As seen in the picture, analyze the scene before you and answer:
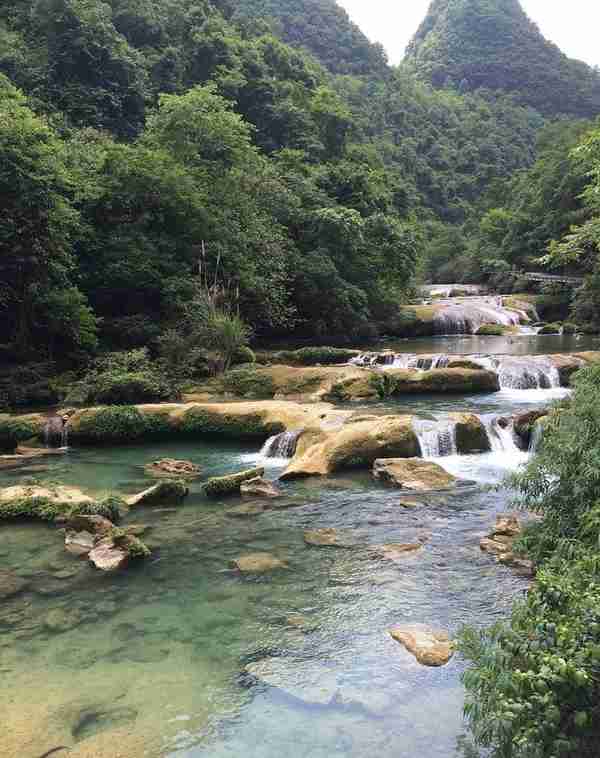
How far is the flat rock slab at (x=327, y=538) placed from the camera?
895 centimetres

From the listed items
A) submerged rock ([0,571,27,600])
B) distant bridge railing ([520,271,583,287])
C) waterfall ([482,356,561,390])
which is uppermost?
distant bridge railing ([520,271,583,287])

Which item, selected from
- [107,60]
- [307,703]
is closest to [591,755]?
[307,703]

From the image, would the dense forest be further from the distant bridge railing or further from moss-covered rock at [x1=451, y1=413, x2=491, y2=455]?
moss-covered rock at [x1=451, y1=413, x2=491, y2=455]

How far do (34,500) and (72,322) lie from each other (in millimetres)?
11746

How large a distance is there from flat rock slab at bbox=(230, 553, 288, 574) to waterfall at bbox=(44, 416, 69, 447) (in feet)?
28.4

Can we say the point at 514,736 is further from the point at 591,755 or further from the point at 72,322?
the point at 72,322

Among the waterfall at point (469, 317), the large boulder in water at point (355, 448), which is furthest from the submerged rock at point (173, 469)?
the waterfall at point (469, 317)

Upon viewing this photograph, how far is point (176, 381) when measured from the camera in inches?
788

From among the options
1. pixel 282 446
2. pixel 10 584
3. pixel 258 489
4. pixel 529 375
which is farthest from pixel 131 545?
pixel 529 375

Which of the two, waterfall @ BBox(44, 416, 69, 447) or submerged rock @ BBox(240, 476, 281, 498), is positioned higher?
submerged rock @ BBox(240, 476, 281, 498)

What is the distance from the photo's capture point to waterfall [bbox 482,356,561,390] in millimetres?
19984

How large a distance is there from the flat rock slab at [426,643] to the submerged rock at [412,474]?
490 cm

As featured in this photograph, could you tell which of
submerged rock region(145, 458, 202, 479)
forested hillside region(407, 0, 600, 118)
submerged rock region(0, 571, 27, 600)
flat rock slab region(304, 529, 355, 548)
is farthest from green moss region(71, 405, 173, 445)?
forested hillside region(407, 0, 600, 118)

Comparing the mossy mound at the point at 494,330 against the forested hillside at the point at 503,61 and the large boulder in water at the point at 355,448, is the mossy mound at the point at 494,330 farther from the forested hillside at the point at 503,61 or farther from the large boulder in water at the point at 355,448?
the forested hillside at the point at 503,61
